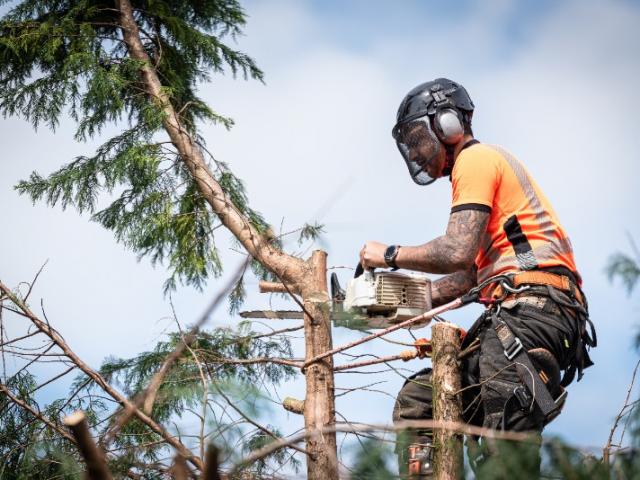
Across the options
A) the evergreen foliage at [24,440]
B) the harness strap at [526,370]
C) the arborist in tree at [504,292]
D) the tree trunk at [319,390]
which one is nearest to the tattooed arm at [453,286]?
the arborist in tree at [504,292]

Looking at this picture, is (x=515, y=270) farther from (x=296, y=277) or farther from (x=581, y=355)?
(x=296, y=277)

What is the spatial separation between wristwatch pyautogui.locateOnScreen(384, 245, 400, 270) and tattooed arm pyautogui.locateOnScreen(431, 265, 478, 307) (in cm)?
53

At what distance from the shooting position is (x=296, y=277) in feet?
18.9

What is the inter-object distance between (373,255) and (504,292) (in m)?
0.72

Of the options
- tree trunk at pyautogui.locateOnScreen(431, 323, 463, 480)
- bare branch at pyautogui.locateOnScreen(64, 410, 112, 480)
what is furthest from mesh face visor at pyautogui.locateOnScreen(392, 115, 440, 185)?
bare branch at pyautogui.locateOnScreen(64, 410, 112, 480)

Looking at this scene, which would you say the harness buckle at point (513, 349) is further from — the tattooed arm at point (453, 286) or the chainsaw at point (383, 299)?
the tattooed arm at point (453, 286)

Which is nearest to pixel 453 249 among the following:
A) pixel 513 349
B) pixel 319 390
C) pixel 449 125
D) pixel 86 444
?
pixel 513 349

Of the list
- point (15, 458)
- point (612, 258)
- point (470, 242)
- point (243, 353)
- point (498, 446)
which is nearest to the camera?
point (498, 446)

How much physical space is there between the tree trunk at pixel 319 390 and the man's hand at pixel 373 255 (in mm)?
595

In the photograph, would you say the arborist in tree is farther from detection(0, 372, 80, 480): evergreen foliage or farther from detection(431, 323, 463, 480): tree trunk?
detection(0, 372, 80, 480): evergreen foliage

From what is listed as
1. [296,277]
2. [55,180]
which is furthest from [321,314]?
[55,180]

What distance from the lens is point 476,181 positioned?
4.54m

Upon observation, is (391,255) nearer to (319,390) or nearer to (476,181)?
(476,181)

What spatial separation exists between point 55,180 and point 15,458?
7.58 feet
